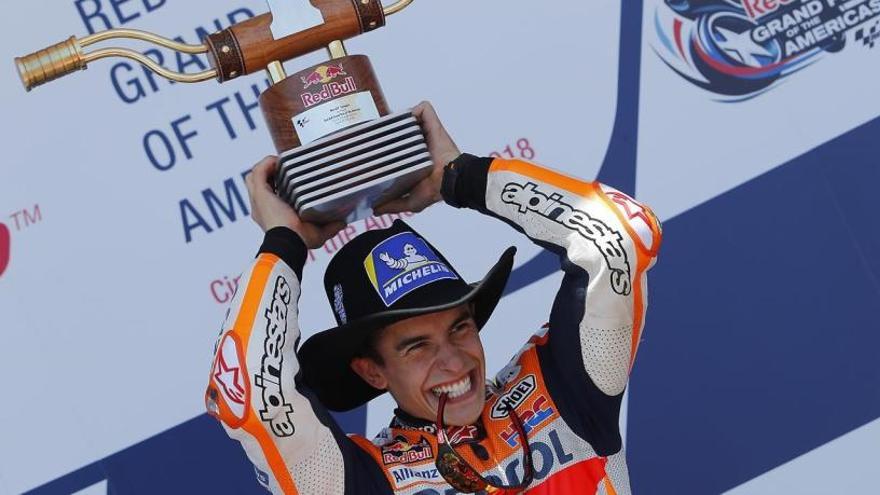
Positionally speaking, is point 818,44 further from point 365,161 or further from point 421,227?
point 365,161

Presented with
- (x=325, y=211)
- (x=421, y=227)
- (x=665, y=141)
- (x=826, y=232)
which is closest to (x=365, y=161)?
(x=325, y=211)

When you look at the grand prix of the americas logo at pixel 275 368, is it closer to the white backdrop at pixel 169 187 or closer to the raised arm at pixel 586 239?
the raised arm at pixel 586 239

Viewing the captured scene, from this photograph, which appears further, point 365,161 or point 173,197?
point 173,197

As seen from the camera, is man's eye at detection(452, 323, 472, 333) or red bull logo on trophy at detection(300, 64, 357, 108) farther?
man's eye at detection(452, 323, 472, 333)

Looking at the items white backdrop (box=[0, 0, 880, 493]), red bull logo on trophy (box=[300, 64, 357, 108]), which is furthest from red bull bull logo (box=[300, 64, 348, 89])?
white backdrop (box=[0, 0, 880, 493])

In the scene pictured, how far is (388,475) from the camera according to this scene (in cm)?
245

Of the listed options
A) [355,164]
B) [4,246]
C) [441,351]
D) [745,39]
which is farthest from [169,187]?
[745,39]

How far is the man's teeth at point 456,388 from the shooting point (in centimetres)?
247

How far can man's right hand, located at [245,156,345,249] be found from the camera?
2.38 meters

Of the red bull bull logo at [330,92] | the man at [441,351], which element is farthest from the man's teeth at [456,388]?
the red bull bull logo at [330,92]

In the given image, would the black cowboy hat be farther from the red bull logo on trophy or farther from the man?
the red bull logo on trophy

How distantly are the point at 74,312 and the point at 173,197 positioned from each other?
0.27 m

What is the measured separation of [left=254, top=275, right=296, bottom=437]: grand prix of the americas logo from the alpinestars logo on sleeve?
348 mm

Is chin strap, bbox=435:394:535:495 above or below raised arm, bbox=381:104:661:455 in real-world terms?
below
